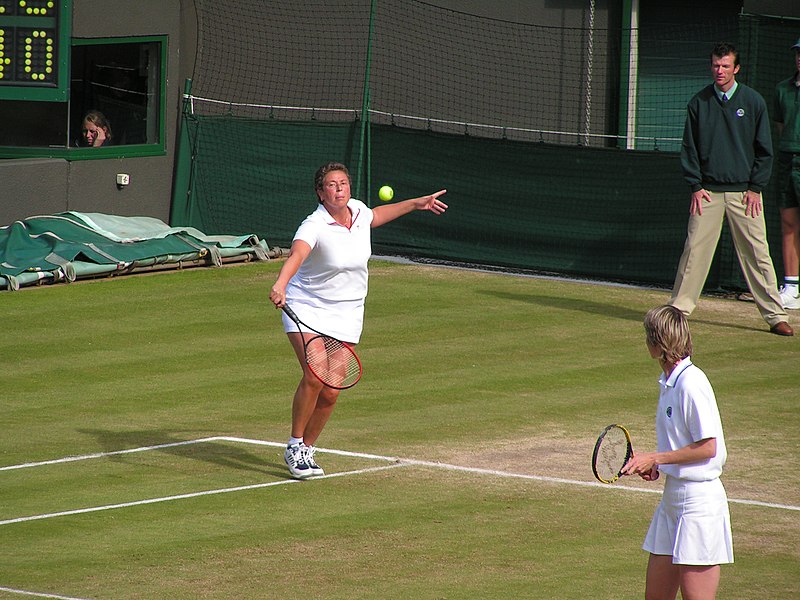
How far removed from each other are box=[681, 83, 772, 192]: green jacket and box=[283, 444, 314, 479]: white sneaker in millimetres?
5971

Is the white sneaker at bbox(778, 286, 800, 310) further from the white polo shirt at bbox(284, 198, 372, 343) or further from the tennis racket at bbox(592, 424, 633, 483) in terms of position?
the tennis racket at bbox(592, 424, 633, 483)

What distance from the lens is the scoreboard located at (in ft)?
55.2

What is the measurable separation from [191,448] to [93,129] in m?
9.29

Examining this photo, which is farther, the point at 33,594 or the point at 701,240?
the point at 701,240

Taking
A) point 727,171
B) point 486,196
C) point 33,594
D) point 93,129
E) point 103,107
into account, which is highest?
point 103,107

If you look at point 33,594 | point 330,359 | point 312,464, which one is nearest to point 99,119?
point 330,359

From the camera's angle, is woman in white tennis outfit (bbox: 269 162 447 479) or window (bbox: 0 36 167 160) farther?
window (bbox: 0 36 167 160)

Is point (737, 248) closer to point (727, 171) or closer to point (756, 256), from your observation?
point (756, 256)

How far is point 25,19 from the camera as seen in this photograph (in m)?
16.9

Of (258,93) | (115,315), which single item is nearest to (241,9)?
(258,93)

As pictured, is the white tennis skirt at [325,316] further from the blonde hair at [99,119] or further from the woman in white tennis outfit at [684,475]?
the blonde hair at [99,119]

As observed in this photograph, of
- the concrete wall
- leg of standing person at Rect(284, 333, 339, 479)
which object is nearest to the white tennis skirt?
leg of standing person at Rect(284, 333, 339, 479)

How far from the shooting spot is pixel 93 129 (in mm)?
18438

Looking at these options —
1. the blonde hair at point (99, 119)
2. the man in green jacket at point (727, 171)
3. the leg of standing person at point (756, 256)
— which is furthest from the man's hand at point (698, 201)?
the blonde hair at point (99, 119)
